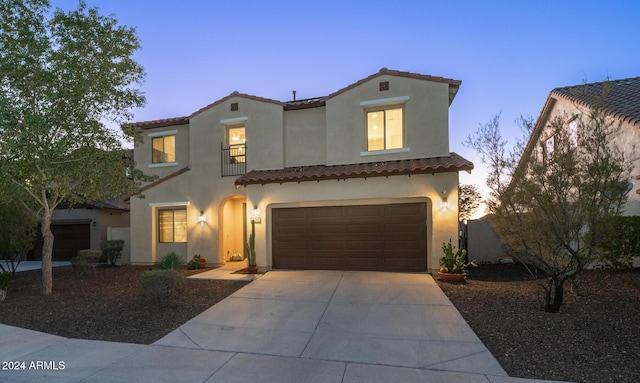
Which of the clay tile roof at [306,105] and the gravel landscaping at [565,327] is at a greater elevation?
the clay tile roof at [306,105]

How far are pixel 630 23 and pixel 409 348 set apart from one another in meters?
14.0

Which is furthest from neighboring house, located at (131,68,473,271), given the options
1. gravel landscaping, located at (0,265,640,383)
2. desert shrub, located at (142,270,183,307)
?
desert shrub, located at (142,270,183,307)

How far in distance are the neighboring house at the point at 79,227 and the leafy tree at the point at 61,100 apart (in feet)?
31.9

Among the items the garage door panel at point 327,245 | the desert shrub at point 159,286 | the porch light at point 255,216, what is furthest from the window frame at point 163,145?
the desert shrub at point 159,286

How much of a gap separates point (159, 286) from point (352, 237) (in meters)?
6.52

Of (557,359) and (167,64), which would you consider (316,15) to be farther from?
(557,359)

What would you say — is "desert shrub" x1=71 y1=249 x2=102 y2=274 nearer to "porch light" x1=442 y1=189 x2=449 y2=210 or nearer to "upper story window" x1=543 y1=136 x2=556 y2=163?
"porch light" x1=442 y1=189 x2=449 y2=210

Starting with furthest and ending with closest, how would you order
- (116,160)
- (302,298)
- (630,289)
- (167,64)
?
1. (167,64)
2. (116,160)
3. (302,298)
4. (630,289)

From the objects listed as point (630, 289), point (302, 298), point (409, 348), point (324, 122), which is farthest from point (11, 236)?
point (630, 289)

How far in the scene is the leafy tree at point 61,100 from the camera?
7219 mm

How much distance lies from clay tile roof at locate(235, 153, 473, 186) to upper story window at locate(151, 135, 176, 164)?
5101 millimetres

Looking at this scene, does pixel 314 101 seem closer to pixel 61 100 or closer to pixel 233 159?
pixel 233 159

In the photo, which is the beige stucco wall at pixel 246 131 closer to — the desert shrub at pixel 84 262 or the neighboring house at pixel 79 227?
the desert shrub at pixel 84 262

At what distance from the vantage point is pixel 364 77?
12.2m
